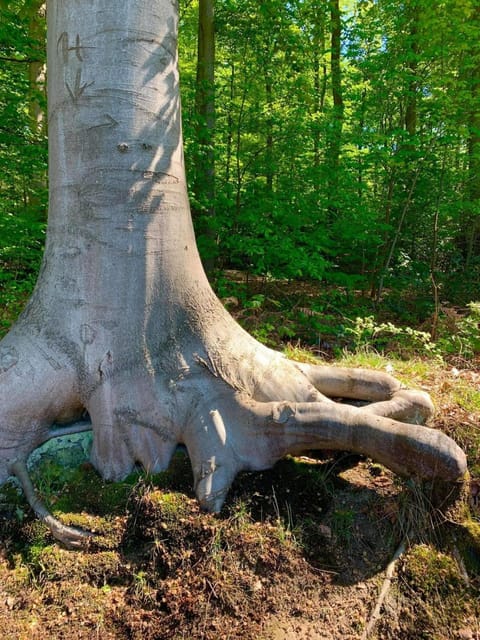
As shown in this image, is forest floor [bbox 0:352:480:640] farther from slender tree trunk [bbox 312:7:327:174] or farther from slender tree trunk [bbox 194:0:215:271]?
slender tree trunk [bbox 312:7:327:174]

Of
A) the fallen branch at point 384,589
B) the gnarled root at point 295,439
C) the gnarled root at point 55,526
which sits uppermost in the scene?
the gnarled root at point 295,439

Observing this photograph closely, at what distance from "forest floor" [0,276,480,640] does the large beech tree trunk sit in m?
0.16

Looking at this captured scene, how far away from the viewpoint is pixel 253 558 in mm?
2035

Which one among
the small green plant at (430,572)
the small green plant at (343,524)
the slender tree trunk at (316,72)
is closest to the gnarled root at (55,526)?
the small green plant at (343,524)

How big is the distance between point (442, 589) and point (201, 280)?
6.96 feet

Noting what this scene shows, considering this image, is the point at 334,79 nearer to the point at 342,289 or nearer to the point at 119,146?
the point at 342,289

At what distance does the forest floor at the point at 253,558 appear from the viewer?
72.6 inches

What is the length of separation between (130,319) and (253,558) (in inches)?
56.7

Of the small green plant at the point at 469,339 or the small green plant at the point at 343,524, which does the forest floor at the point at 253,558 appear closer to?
the small green plant at the point at 343,524

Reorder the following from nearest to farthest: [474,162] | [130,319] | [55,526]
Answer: [55,526], [130,319], [474,162]

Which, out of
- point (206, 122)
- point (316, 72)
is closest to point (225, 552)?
point (206, 122)

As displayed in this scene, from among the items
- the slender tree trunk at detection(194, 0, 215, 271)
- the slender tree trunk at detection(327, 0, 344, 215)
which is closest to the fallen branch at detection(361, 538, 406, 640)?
the slender tree trunk at detection(194, 0, 215, 271)

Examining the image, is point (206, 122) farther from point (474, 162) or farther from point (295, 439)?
point (295, 439)

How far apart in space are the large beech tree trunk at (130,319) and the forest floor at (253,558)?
0.16m
